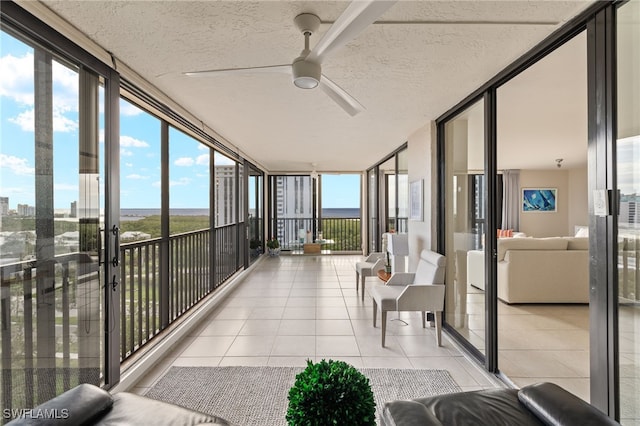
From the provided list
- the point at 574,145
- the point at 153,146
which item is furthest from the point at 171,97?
the point at 574,145

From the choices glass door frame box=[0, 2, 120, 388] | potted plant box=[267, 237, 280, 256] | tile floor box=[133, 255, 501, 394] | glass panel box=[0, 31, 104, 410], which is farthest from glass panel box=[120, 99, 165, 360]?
potted plant box=[267, 237, 280, 256]

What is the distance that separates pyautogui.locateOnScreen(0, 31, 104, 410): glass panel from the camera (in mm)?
1490

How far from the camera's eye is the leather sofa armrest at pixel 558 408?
3.76 ft

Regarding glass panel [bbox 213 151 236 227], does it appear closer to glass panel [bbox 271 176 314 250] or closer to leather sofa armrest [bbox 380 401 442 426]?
glass panel [bbox 271 176 314 250]

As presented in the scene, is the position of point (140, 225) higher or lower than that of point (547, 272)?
higher

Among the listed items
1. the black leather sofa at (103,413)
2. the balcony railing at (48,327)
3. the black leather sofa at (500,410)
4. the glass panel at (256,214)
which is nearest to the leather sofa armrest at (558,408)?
the black leather sofa at (500,410)

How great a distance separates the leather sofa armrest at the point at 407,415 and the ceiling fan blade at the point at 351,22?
1.56 metres

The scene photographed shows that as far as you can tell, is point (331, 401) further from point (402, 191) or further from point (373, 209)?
point (373, 209)

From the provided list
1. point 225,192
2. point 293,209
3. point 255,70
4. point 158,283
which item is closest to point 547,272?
point 255,70

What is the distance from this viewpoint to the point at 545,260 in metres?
4.04

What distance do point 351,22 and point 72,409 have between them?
6.43 ft

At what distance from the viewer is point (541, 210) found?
26.8 ft

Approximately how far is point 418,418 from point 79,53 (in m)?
2.68

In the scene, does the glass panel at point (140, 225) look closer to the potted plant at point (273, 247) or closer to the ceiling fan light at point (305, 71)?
the ceiling fan light at point (305, 71)
